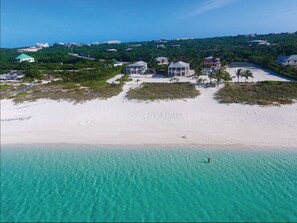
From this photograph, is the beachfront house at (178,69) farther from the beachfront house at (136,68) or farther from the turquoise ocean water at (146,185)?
the turquoise ocean water at (146,185)

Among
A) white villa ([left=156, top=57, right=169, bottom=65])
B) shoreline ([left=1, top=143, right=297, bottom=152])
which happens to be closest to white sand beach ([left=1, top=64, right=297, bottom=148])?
shoreline ([left=1, top=143, right=297, bottom=152])

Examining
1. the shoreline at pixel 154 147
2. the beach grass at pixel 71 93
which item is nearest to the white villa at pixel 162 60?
the beach grass at pixel 71 93

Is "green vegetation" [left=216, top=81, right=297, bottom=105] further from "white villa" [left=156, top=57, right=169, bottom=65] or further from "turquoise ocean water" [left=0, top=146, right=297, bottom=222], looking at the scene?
"white villa" [left=156, top=57, right=169, bottom=65]

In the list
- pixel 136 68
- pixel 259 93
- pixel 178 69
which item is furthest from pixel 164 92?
pixel 136 68

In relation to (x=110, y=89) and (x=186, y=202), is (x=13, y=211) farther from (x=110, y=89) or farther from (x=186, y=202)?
(x=110, y=89)

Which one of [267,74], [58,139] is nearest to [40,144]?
[58,139]
